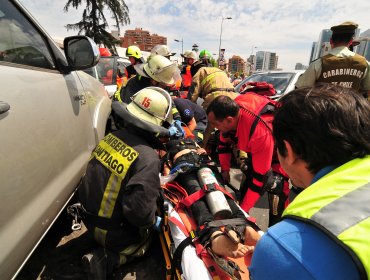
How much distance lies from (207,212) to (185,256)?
414 mm

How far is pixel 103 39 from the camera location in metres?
17.0

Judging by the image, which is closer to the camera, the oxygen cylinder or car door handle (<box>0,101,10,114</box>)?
car door handle (<box>0,101,10,114</box>)

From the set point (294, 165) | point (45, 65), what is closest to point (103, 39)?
point (45, 65)

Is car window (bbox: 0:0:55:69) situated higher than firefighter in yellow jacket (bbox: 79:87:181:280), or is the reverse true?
car window (bbox: 0:0:55:69)

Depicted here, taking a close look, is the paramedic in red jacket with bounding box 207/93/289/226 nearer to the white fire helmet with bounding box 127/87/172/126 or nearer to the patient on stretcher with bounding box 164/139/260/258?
the patient on stretcher with bounding box 164/139/260/258

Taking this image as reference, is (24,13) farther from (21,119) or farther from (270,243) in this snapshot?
(270,243)

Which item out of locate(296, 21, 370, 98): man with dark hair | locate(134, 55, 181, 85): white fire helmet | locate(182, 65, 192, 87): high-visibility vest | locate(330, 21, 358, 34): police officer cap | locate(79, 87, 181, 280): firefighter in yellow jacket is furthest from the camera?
locate(182, 65, 192, 87): high-visibility vest

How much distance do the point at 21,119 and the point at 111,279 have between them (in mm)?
1446

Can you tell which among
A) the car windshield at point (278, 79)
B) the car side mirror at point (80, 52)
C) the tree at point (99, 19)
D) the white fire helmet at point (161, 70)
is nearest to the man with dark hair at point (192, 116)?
the white fire helmet at point (161, 70)

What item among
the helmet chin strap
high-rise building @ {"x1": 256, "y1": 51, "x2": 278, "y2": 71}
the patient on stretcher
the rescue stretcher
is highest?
the helmet chin strap

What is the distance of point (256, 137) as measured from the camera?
2396 mm

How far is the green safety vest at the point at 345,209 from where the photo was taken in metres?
0.64

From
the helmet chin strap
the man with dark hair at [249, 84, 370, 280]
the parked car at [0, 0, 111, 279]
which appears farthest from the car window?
the man with dark hair at [249, 84, 370, 280]

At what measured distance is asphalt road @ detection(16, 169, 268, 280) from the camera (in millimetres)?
2102
